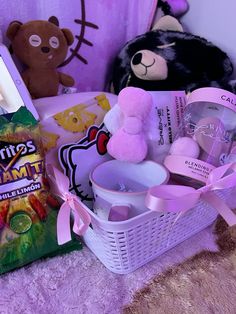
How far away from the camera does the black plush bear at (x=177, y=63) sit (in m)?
0.86

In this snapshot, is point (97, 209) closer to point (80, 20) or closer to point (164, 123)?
point (164, 123)

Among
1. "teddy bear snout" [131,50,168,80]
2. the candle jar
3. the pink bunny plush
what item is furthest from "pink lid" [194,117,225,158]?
"teddy bear snout" [131,50,168,80]

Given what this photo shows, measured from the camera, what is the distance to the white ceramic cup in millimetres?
590

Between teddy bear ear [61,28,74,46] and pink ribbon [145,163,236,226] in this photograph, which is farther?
teddy bear ear [61,28,74,46]

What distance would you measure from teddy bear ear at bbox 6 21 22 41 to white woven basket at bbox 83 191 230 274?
1.31 feet

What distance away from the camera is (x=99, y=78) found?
937 mm

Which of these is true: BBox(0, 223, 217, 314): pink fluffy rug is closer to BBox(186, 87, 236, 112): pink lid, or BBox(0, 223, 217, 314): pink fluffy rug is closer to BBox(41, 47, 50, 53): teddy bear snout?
BBox(186, 87, 236, 112): pink lid

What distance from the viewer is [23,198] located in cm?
59

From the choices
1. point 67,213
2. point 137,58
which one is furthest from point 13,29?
point 67,213

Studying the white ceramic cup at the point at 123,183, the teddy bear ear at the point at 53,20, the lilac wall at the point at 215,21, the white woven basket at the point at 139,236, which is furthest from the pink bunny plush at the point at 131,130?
the lilac wall at the point at 215,21

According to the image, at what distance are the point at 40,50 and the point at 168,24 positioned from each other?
0.36 meters

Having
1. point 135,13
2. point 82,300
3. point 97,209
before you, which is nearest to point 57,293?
point 82,300

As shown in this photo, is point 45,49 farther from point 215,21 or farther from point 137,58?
point 215,21

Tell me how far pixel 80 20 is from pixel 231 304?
0.66 metres
